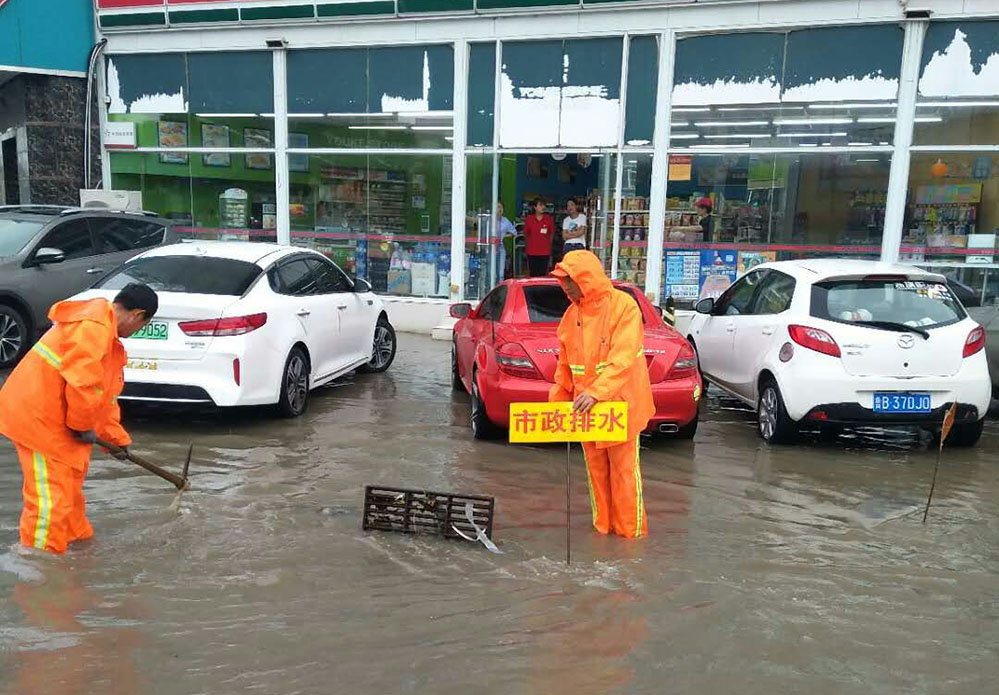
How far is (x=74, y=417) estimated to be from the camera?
4.09m

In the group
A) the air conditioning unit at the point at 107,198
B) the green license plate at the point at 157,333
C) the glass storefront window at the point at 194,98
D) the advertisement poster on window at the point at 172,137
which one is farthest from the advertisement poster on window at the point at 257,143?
the green license plate at the point at 157,333

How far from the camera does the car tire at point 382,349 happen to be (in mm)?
10117

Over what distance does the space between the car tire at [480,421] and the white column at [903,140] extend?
7.88m

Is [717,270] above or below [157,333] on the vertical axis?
above

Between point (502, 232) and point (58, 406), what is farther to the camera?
point (502, 232)

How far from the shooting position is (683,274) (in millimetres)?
13086

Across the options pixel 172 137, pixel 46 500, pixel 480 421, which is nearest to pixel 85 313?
pixel 46 500

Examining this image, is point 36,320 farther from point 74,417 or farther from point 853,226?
point 853,226

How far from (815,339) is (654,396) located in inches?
56.0

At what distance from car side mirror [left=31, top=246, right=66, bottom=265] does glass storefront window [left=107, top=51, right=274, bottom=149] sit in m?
5.90

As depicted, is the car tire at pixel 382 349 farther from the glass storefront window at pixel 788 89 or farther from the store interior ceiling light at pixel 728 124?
the store interior ceiling light at pixel 728 124

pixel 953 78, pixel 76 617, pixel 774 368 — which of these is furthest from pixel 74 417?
pixel 953 78

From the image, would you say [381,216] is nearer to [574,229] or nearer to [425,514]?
[574,229]

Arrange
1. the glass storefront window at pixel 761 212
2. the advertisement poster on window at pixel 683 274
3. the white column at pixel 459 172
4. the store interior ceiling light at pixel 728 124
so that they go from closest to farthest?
the glass storefront window at pixel 761 212 < the store interior ceiling light at pixel 728 124 < the advertisement poster on window at pixel 683 274 < the white column at pixel 459 172
